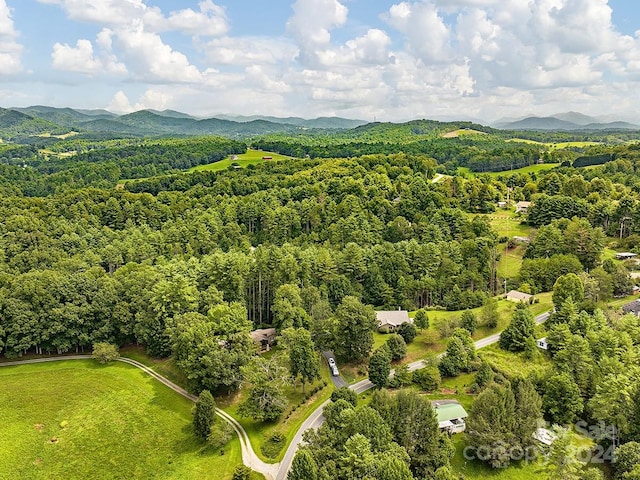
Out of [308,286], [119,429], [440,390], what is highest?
[308,286]

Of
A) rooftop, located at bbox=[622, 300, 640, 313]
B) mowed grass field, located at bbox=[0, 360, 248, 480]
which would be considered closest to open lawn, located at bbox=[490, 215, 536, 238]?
rooftop, located at bbox=[622, 300, 640, 313]

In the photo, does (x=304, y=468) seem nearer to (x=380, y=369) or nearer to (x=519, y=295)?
(x=380, y=369)

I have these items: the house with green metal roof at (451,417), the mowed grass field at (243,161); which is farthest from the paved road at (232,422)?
the mowed grass field at (243,161)

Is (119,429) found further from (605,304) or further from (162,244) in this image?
(605,304)

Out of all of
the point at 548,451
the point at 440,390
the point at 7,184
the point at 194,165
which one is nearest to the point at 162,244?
the point at 440,390

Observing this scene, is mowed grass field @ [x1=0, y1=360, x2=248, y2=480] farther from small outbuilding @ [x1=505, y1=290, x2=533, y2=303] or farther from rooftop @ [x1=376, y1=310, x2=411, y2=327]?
small outbuilding @ [x1=505, y1=290, x2=533, y2=303]

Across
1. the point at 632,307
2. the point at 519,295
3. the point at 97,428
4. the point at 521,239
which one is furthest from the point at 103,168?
the point at 632,307
